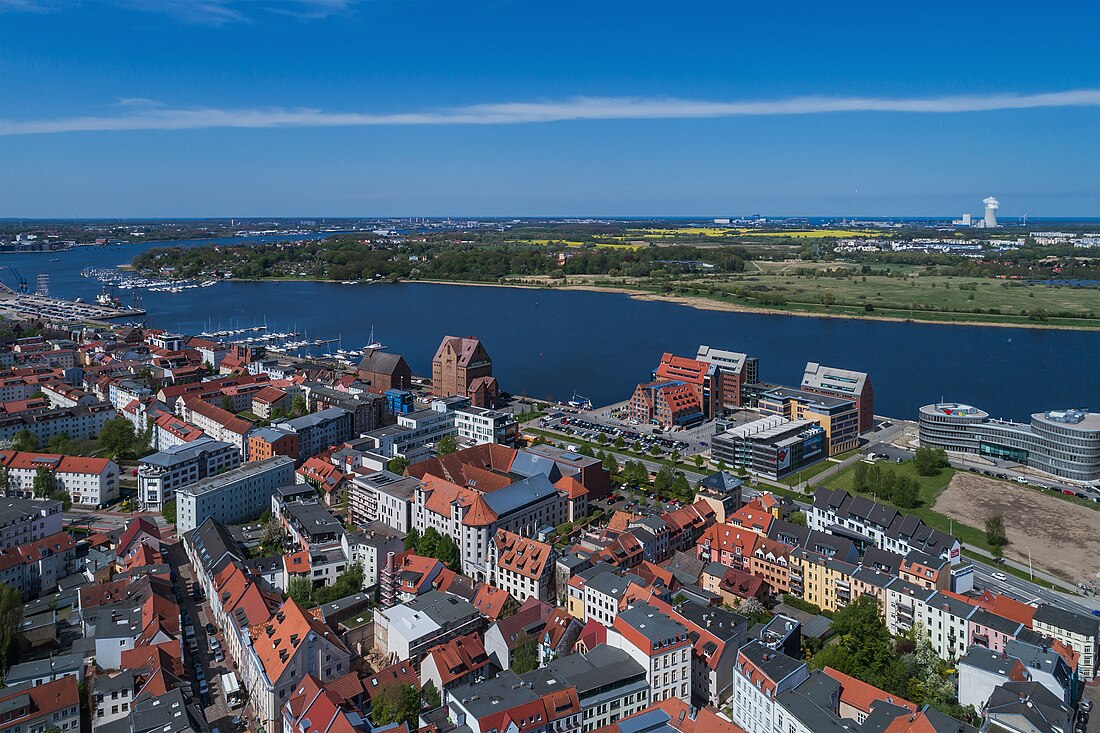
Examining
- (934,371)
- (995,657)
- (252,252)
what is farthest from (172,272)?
(995,657)

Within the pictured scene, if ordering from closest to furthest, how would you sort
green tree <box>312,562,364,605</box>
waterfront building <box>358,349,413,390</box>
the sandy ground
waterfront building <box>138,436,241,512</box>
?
green tree <box>312,562,364,605</box>
the sandy ground
waterfront building <box>138,436,241,512</box>
waterfront building <box>358,349,413,390</box>

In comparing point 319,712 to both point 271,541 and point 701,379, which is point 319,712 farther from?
point 701,379

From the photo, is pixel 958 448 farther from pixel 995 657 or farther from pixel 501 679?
pixel 501 679

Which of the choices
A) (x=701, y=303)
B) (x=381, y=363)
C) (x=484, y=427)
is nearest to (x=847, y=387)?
(x=484, y=427)

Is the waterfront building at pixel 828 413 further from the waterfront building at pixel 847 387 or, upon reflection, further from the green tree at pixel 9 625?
the green tree at pixel 9 625

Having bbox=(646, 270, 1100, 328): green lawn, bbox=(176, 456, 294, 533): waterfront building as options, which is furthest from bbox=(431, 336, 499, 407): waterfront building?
bbox=(646, 270, 1100, 328): green lawn

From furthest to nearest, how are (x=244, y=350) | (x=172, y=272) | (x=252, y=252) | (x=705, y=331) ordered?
(x=252, y=252) → (x=172, y=272) → (x=705, y=331) → (x=244, y=350)

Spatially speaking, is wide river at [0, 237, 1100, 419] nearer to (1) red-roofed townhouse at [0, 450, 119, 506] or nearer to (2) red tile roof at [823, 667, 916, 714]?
(1) red-roofed townhouse at [0, 450, 119, 506]
